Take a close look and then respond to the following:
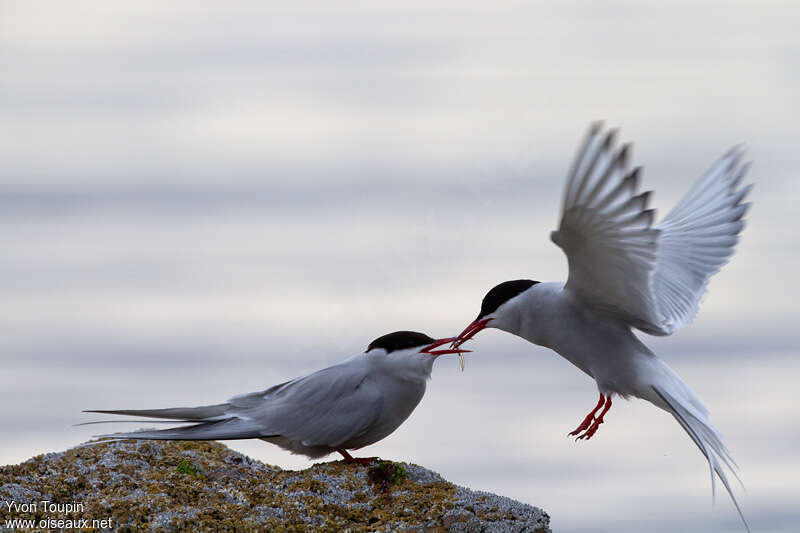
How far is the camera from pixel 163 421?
268 inches

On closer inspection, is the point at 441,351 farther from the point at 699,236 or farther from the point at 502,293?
the point at 699,236

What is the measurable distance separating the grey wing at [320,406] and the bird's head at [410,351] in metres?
0.20

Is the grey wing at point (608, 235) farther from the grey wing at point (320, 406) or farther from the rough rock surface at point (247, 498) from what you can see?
the grey wing at point (320, 406)

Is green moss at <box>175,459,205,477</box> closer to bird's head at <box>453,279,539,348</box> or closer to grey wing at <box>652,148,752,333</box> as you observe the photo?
bird's head at <box>453,279,539,348</box>

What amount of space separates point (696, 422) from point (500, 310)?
1.45m

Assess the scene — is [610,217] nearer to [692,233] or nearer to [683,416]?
[683,416]

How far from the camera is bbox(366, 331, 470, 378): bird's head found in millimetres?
6750

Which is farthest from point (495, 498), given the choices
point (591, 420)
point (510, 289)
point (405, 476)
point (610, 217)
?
point (610, 217)

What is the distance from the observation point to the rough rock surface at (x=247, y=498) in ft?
19.3

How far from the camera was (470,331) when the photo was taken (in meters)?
6.99

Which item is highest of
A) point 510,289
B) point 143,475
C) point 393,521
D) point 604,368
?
point 510,289

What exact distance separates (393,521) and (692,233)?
10.4ft

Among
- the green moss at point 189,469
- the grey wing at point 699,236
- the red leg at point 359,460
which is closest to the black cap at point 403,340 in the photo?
the red leg at point 359,460

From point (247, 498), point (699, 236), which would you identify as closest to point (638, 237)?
point (699, 236)
